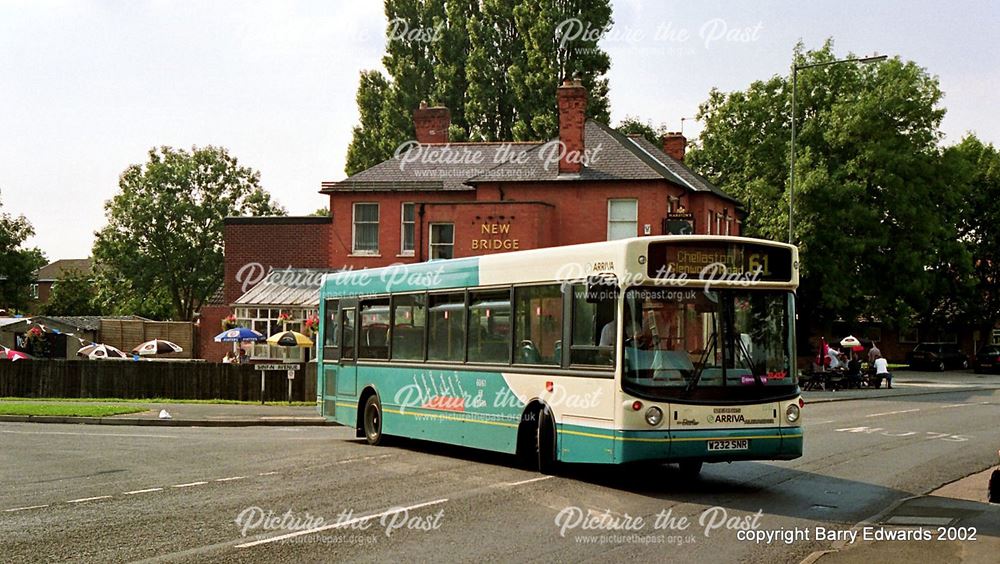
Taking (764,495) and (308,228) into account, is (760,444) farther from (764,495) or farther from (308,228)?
(308,228)

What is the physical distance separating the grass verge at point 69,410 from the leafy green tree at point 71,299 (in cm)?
7538

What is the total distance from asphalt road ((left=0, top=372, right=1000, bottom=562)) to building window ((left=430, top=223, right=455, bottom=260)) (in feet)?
80.1

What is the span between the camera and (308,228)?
Result: 52062 millimetres

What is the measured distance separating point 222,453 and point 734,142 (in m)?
46.4

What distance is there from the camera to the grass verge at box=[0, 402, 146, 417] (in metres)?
27.9

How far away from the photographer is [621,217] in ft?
145

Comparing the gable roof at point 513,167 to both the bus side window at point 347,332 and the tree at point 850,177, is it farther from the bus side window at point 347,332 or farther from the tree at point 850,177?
the bus side window at point 347,332

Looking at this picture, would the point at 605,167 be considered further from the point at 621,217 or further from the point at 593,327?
the point at 593,327

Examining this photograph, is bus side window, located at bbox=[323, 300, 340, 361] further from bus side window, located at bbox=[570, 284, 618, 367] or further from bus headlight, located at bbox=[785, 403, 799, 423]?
bus headlight, located at bbox=[785, 403, 799, 423]

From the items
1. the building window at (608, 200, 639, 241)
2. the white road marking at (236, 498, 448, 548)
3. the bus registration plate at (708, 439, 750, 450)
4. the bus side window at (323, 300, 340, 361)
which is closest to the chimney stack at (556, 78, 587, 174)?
the building window at (608, 200, 639, 241)

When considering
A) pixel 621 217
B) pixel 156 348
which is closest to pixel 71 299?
pixel 156 348

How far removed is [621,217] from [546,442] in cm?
2969

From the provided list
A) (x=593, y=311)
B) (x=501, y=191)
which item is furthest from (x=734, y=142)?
(x=593, y=311)

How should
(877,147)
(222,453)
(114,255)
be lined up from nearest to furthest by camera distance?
(222,453) → (877,147) → (114,255)
